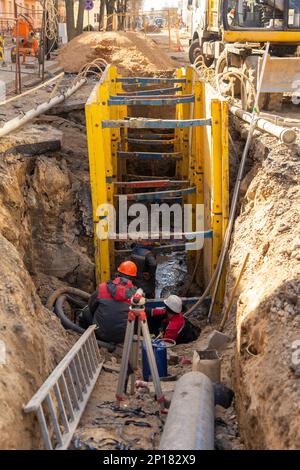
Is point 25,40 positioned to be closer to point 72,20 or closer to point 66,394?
point 72,20

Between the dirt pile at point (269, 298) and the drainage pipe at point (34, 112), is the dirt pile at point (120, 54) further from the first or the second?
the dirt pile at point (269, 298)

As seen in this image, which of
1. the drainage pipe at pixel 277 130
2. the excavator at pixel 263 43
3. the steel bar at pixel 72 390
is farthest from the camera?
the excavator at pixel 263 43

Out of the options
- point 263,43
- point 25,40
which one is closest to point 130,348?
point 263,43

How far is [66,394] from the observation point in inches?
181

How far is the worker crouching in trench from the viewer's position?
6766mm

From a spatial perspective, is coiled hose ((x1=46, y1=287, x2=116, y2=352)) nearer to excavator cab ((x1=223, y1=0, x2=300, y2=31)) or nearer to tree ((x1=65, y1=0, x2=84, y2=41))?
excavator cab ((x1=223, y1=0, x2=300, y2=31))

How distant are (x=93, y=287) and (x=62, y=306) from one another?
3.39 feet

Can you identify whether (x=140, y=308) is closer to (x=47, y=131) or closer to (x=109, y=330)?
(x=109, y=330)

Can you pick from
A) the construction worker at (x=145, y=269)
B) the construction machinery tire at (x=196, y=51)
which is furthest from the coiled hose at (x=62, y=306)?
the construction machinery tire at (x=196, y=51)

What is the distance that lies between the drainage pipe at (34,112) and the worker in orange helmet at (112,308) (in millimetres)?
3215

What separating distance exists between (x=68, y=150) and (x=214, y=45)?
7739 mm

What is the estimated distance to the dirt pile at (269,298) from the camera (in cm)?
393

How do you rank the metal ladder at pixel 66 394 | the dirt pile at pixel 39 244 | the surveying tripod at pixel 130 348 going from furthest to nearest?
1. the surveying tripod at pixel 130 348
2. the dirt pile at pixel 39 244
3. the metal ladder at pixel 66 394

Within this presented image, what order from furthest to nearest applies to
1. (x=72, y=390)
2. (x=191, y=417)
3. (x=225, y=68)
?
(x=225, y=68)
(x=72, y=390)
(x=191, y=417)
